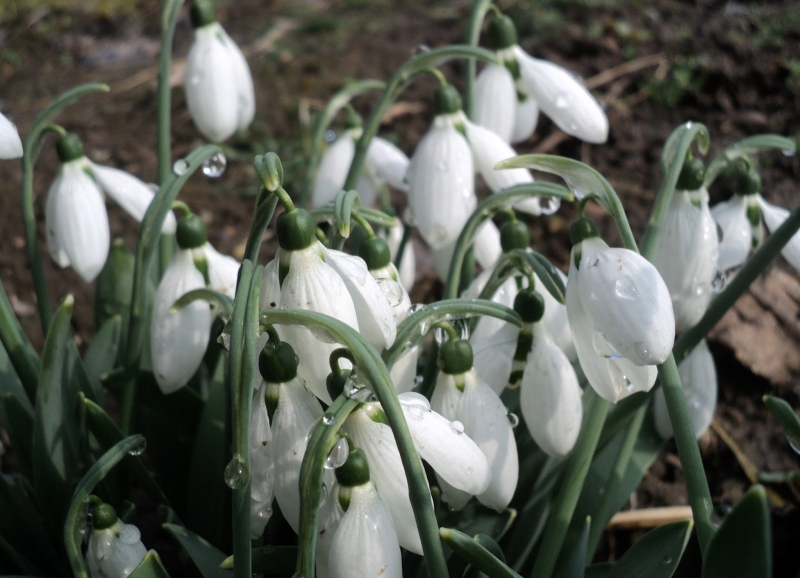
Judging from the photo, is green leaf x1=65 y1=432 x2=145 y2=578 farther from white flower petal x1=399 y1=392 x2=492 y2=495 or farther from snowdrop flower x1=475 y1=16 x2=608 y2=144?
snowdrop flower x1=475 y1=16 x2=608 y2=144

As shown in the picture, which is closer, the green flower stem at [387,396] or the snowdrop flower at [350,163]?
the green flower stem at [387,396]

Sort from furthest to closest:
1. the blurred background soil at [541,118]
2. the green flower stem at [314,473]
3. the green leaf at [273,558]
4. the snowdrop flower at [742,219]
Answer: the blurred background soil at [541,118] < the snowdrop flower at [742,219] < the green leaf at [273,558] < the green flower stem at [314,473]

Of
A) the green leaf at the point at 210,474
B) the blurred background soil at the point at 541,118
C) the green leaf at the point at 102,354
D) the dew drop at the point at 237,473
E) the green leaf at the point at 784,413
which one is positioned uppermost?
the dew drop at the point at 237,473

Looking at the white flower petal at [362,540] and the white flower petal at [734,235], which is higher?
the white flower petal at [362,540]

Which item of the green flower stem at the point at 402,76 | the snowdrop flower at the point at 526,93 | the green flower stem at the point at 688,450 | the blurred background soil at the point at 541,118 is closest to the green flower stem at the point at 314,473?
the green flower stem at the point at 688,450

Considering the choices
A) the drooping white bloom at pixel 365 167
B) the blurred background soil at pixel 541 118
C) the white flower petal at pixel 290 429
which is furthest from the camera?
the blurred background soil at pixel 541 118

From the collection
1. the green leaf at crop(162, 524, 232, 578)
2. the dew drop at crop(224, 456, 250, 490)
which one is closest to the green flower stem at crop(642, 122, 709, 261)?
the dew drop at crop(224, 456, 250, 490)

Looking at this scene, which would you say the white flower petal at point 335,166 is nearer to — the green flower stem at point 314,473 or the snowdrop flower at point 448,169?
the snowdrop flower at point 448,169
